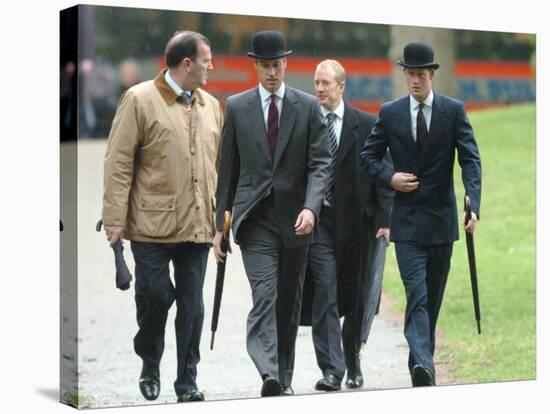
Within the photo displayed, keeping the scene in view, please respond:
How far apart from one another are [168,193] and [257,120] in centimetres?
85

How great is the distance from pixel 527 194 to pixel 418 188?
6.88ft

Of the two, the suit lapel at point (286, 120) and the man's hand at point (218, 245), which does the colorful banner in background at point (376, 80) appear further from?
the man's hand at point (218, 245)

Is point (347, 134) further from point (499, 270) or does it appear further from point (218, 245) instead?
point (499, 270)

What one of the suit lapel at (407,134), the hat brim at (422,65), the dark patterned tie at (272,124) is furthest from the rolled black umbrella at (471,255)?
the dark patterned tie at (272,124)

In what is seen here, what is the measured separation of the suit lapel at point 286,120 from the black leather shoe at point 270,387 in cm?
149

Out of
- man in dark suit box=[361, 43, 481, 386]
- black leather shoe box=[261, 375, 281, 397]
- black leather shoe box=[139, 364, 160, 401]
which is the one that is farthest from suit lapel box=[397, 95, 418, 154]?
black leather shoe box=[139, 364, 160, 401]

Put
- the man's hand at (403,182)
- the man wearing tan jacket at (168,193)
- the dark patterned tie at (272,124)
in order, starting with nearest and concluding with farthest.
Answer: the man wearing tan jacket at (168,193) < the dark patterned tie at (272,124) < the man's hand at (403,182)

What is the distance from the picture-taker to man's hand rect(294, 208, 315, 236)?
1074 cm

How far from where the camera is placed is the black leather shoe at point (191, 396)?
1079 centimetres

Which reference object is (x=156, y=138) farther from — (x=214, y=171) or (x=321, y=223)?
(x=321, y=223)

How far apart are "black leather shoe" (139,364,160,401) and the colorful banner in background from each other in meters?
1.97

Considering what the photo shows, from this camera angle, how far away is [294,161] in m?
10.8

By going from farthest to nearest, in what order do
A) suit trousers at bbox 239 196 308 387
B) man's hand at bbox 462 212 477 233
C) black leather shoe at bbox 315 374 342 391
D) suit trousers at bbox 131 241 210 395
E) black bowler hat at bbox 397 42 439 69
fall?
man's hand at bbox 462 212 477 233
black bowler hat at bbox 397 42 439 69
black leather shoe at bbox 315 374 342 391
suit trousers at bbox 239 196 308 387
suit trousers at bbox 131 241 210 395

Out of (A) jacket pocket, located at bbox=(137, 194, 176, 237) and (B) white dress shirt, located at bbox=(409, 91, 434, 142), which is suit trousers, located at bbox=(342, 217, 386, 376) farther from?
(A) jacket pocket, located at bbox=(137, 194, 176, 237)
